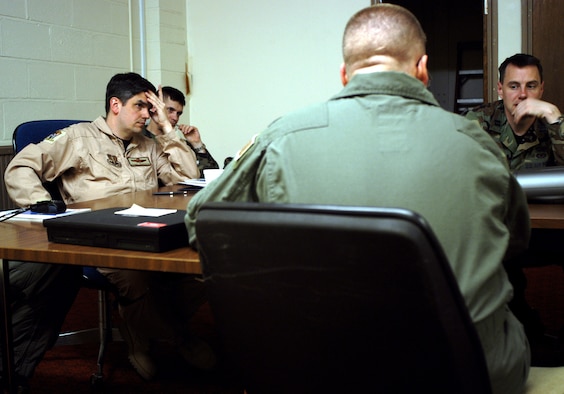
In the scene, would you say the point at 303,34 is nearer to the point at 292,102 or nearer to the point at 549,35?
the point at 292,102

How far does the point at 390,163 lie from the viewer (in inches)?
33.7

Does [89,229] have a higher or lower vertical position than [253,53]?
lower

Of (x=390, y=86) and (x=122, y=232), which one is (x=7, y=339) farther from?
(x=390, y=86)

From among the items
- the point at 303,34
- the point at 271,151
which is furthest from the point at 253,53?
the point at 271,151

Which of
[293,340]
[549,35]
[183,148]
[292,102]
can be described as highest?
[549,35]

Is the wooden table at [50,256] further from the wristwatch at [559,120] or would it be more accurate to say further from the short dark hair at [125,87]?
the wristwatch at [559,120]

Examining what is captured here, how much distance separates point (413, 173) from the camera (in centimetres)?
85

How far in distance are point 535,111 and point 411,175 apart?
1.74 m

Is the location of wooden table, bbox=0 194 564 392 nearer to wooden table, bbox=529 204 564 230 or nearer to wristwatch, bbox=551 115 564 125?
wooden table, bbox=529 204 564 230

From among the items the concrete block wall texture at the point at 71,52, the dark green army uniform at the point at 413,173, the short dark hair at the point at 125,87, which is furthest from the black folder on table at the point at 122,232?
the concrete block wall texture at the point at 71,52

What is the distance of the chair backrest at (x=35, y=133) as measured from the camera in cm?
228

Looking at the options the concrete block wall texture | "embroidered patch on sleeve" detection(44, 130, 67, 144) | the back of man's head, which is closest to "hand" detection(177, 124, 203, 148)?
the concrete block wall texture

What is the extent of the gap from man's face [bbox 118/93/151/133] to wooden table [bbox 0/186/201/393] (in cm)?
105

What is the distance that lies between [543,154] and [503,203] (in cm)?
168
